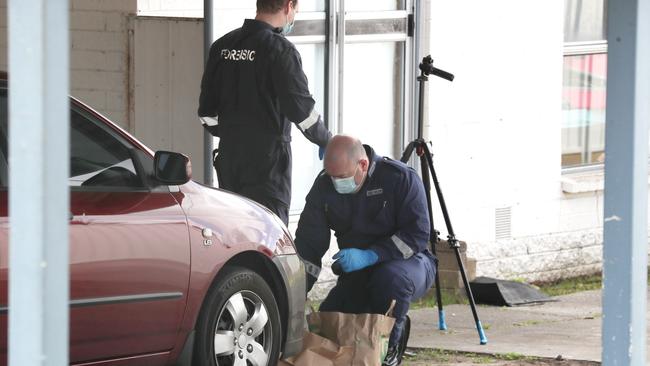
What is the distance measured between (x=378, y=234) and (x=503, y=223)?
13.0ft

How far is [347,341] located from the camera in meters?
6.79

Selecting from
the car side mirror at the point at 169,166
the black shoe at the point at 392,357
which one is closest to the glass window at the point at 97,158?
the car side mirror at the point at 169,166

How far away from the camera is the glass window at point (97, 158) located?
234 inches

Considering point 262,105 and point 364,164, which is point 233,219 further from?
point 262,105

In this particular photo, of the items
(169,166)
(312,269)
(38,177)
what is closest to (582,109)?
(312,269)

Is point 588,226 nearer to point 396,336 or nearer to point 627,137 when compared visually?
point 396,336

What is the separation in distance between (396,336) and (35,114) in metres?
4.23

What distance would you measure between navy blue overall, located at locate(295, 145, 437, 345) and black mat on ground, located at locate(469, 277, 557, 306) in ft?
9.20

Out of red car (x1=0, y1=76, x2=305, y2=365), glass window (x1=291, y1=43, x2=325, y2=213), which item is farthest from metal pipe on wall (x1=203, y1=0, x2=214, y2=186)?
red car (x1=0, y1=76, x2=305, y2=365)

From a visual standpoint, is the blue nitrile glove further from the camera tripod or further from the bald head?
the camera tripod

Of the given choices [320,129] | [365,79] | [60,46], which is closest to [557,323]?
[365,79]

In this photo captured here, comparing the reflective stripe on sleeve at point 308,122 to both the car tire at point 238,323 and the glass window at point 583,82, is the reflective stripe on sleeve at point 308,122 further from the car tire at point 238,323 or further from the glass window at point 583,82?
the glass window at point 583,82

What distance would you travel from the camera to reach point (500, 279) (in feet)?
36.1

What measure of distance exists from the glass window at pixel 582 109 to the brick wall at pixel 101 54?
4405 millimetres
